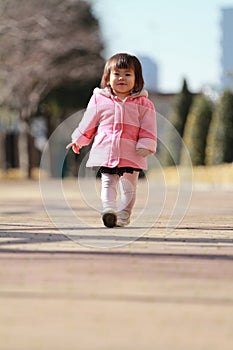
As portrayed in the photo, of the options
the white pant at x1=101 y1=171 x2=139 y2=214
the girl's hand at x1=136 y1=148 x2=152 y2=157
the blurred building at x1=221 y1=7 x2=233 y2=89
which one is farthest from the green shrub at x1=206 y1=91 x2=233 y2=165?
the blurred building at x1=221 y1=7 x2=233 y2=89

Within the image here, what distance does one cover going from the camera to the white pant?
6848mm

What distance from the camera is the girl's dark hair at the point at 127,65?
682 centimetres

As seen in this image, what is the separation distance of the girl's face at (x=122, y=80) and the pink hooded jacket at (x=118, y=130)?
0.23 feet

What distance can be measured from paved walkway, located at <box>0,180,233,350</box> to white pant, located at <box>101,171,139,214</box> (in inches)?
12.0

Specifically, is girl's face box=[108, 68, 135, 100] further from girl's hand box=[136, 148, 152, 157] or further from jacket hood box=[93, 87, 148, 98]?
girl's hand box=[136, 148, 152, 157]

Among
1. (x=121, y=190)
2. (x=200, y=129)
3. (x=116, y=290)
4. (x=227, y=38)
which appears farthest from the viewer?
(x=227, y=38)

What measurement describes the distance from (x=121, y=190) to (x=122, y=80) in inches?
35.2

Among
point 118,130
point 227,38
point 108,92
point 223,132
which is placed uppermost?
point 227,38

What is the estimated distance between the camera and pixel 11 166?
163 ft

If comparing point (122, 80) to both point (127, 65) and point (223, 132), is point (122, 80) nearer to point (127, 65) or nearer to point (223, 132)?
point (127, 65)

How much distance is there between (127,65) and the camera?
683 centimetres

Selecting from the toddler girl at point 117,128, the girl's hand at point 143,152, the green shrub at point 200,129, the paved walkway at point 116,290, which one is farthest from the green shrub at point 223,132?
the paved walkway at point 116,290

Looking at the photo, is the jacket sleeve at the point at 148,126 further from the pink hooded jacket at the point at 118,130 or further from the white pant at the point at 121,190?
the white pant at the point at 121,190

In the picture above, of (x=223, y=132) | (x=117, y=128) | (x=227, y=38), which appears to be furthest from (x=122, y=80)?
(x=227, y=38)
